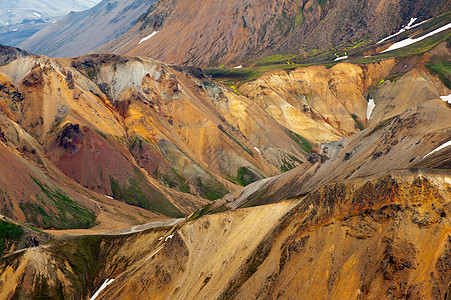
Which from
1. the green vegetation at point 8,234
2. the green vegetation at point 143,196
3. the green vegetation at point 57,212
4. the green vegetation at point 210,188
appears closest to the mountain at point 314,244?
the green vegetation at point 8,234

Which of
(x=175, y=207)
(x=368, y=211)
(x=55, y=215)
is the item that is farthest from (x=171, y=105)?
(x=368, y=211)

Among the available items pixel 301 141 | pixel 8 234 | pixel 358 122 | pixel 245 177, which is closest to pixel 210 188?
pixel 245 177

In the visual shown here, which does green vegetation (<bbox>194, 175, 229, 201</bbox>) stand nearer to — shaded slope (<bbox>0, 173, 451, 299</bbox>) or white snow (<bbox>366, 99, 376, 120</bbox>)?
shaded slope (<bbox>0, 173, 451, 299</bbox>)

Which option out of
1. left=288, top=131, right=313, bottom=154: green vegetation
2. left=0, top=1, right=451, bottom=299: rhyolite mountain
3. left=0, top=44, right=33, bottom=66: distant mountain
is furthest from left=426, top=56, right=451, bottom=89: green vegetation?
left=0, top=44, right=33, bottom=66: distant mountain

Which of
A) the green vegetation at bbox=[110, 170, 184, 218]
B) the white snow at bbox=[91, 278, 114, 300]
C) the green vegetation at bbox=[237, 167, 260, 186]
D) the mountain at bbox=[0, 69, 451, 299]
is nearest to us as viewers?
the mountain at bbox=[0, 69, 451, 299]

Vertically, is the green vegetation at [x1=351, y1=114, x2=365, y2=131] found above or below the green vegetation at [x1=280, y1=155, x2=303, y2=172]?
below

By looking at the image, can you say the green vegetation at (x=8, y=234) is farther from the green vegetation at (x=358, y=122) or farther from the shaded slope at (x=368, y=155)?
the green vegetation at (x=358, y=122)

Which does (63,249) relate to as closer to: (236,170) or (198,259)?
(198,259)
